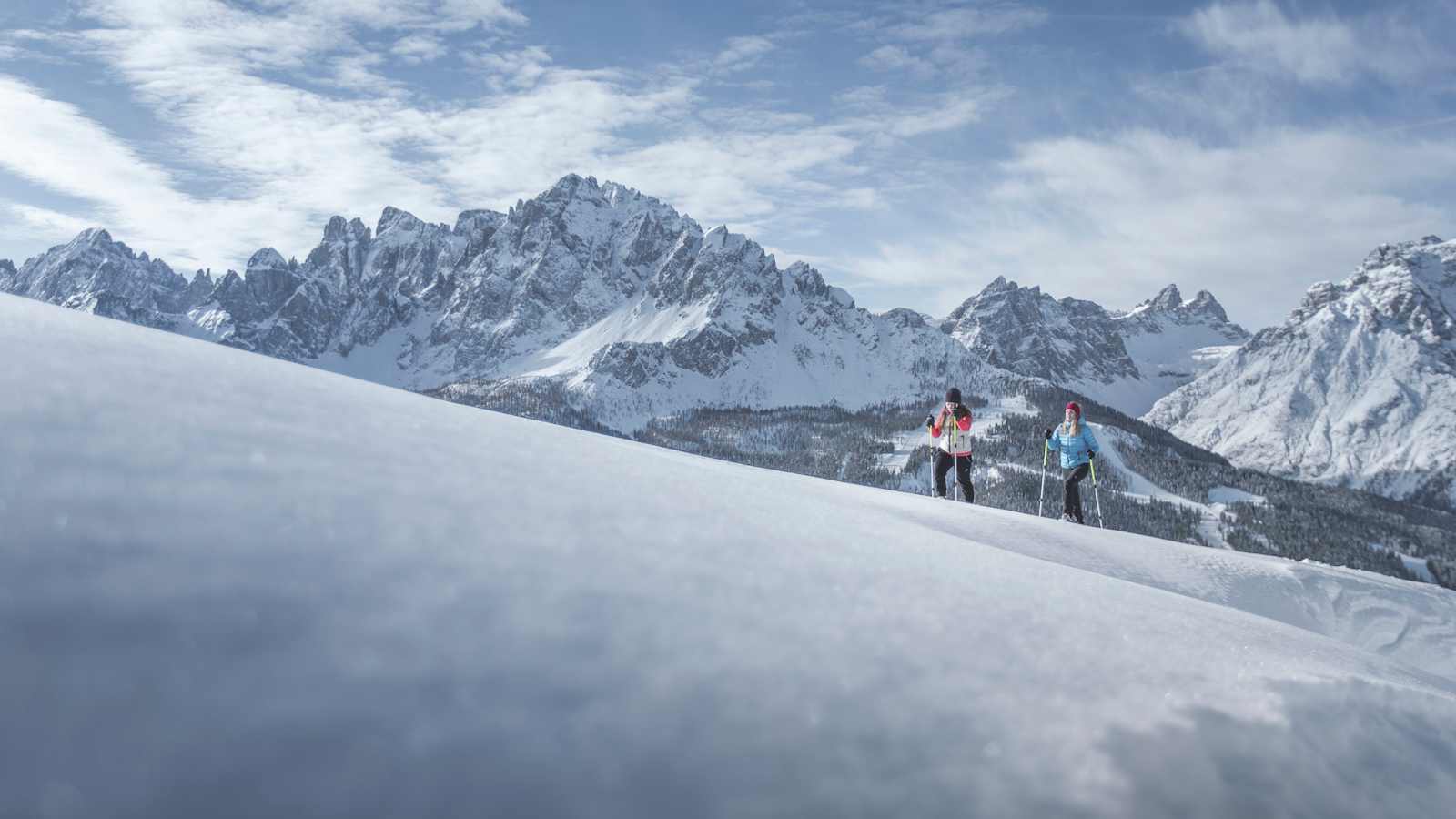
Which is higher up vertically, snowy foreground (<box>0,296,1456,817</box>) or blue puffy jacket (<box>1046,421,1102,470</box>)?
blue puffy jacket (<box>1046,421,1102,470</box>)

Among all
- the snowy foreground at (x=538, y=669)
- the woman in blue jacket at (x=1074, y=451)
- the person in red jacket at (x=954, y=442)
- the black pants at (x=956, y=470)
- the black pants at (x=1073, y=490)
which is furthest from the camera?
the black pants at (x=956, y=470)

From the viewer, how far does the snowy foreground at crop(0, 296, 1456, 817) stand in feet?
4.41

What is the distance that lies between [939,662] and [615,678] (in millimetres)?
988

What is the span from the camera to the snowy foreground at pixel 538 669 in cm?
134

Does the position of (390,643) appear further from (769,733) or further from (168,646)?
(769,733)

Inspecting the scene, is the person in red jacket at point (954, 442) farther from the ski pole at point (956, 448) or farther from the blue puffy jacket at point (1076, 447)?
the blue puffy jacket at point (1076, 447)

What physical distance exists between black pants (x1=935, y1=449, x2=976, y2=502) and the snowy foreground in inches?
595

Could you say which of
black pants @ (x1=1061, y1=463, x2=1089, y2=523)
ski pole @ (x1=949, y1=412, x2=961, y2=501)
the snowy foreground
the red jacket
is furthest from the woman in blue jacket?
the snowy foreground

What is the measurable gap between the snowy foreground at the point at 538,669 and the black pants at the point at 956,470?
15104 millimetres

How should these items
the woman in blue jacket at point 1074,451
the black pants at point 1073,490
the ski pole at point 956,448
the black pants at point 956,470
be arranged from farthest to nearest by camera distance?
the black pants at point 956,470
the ski pole at point 956,448
the black pants at point 1073,490
the woman in blue jacket at point 1074,451

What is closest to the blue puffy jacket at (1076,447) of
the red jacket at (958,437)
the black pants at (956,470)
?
the red jacket at (958,437)

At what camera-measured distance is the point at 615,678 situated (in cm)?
178

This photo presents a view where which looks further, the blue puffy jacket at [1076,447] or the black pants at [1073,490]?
the black pants at [1073,490]

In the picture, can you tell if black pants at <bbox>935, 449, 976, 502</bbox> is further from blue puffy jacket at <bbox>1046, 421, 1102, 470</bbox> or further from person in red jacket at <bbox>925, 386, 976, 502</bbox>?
blue puffy jacket at <bbox>1046, 421, 1102, 470</bbox>
